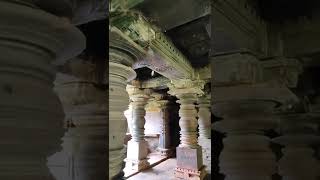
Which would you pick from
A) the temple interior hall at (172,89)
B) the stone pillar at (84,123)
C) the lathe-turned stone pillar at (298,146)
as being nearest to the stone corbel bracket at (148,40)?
the temple interior hall at (172,89)

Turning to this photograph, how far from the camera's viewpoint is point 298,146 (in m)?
0.99

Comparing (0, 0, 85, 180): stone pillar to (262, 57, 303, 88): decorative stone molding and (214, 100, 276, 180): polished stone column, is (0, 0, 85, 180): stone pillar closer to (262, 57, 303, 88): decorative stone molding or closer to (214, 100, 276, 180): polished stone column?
(214, 100, 276, 180): polished stone column

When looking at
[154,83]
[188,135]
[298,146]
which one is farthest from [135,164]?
[154,83]

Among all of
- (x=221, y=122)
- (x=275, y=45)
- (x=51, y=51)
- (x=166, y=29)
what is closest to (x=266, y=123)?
(x=221, y=122)

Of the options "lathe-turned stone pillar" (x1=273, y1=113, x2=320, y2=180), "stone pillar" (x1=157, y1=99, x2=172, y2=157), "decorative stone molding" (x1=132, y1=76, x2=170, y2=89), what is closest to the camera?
"lathe-turned stone pillar" (x1=273, y1=113, x2=320, y2=180)

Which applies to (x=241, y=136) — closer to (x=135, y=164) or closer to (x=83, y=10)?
(x=135, y=164)

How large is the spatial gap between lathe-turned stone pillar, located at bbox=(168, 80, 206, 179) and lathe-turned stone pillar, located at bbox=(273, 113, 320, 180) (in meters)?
0.27

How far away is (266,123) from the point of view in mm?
881

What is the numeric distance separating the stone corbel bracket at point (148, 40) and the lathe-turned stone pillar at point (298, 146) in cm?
37

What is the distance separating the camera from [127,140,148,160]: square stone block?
3.24ft

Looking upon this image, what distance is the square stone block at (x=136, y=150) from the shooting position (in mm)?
989

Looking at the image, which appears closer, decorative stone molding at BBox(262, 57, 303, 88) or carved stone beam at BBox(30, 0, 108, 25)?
carved stone beam at BBox(30, 0, 108, 25)

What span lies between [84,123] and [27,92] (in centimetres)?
24

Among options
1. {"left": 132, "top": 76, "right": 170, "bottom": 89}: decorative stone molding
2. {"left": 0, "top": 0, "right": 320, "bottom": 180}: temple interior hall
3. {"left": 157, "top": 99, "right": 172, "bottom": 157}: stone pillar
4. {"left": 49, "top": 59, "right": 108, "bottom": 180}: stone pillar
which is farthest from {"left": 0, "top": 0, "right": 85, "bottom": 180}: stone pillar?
{"left": 132, "top": 76, "right": 170, "bottom": 89}: decorative stone molding
